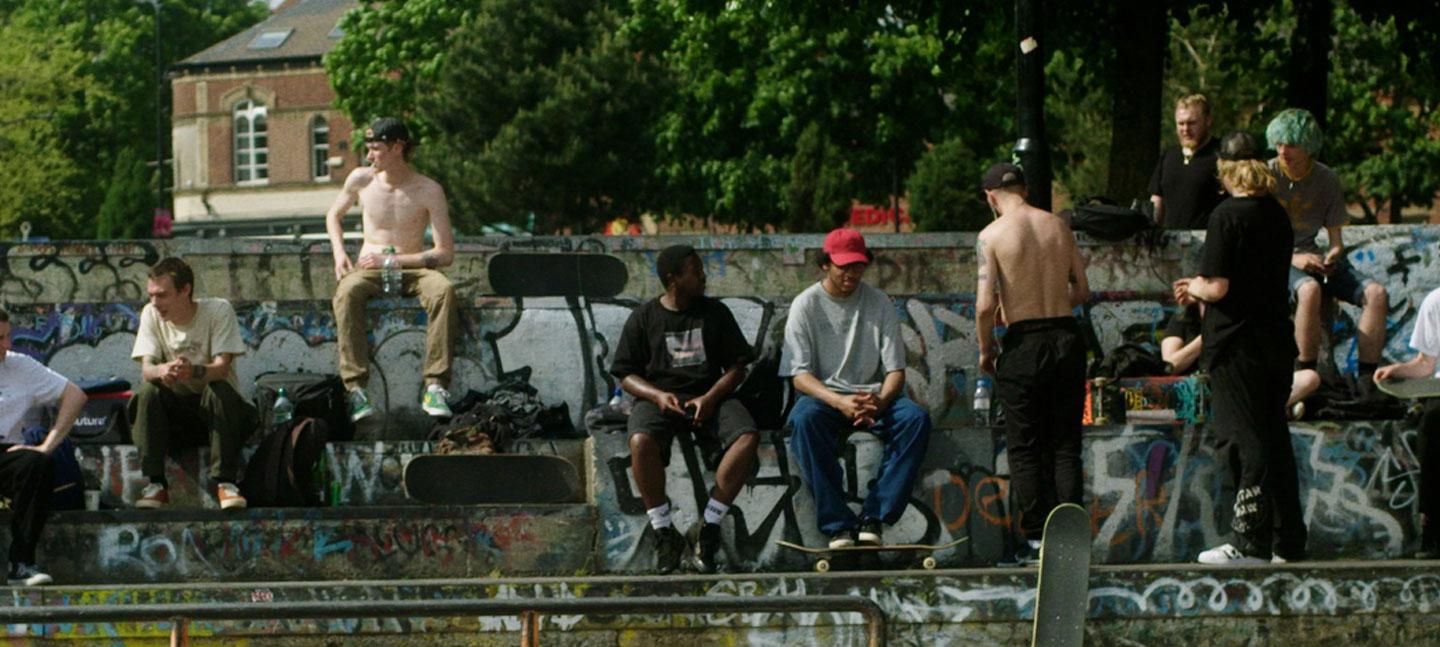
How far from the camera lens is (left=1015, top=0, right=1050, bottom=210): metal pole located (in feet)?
44.7

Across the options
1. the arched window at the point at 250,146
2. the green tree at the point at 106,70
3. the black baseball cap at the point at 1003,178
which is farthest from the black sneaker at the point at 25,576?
the arched window at the point at 250,146

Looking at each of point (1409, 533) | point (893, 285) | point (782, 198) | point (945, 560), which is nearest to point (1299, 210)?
point (1409, 533)

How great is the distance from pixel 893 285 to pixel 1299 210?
15.0 feet

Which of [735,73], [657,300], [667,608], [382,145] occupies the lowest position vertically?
[667,608]

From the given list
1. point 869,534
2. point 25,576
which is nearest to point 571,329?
point 869,534

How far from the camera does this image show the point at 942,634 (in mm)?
9312

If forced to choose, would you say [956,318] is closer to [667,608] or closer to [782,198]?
[667,608]

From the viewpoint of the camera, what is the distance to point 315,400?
10.9 m

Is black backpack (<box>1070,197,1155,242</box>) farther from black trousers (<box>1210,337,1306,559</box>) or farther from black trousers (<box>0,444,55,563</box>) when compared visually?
black trousers (<box>0,444,55,563</box>)

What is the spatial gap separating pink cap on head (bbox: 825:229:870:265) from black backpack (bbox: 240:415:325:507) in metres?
2.55

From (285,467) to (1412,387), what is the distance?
5165mm

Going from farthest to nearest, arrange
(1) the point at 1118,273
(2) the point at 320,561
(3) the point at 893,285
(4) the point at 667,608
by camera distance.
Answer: (3) the point at 893,285
(1) the point at 1118,273
(2) the point at 320,561
(4) the point at 667,608

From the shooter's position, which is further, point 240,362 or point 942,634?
point 240,362

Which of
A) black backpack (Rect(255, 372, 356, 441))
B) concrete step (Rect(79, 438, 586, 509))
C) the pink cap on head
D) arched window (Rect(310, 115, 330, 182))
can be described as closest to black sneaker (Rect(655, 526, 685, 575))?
concrete step (Rect(79, 438, 586, 509))
